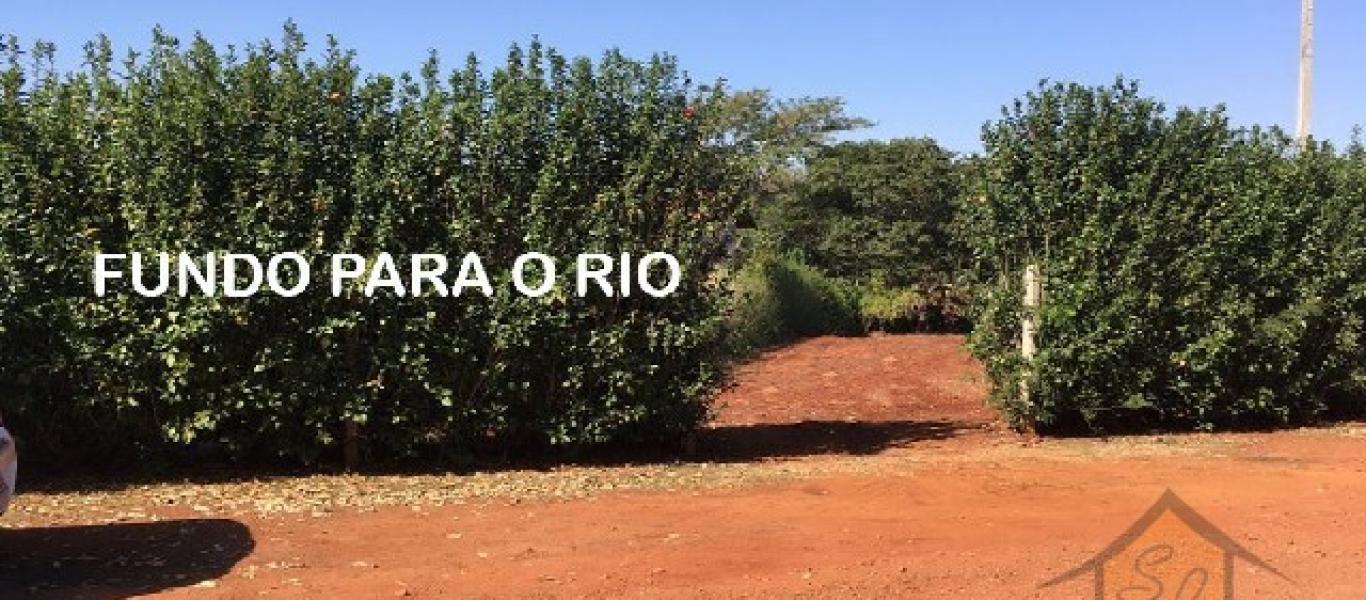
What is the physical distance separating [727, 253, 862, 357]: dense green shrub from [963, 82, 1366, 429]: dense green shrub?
8.46 meters

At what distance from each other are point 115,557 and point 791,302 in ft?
56.5

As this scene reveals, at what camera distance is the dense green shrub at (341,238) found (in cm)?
762

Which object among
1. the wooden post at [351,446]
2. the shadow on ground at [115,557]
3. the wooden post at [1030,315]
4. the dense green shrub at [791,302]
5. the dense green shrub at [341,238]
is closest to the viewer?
the shadow on ground at [115,557]

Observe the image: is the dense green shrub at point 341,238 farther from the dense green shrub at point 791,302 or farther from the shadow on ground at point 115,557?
the dense green shrub at point 791,302

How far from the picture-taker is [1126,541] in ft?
20.2

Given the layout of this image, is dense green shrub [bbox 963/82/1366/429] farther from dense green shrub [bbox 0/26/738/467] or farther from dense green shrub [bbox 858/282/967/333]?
dense green shrub [bbox 858/282/967/333]

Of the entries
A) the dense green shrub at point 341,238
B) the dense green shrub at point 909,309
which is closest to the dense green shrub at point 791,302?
the dense green shrub at point 909,309

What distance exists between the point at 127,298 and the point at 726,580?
15.5 ft

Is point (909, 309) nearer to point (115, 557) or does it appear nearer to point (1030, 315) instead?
point (1030, 315)

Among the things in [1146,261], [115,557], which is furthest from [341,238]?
[1146,261]

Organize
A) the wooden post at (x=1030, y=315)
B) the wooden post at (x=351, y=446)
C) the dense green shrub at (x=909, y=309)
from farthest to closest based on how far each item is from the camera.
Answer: the dense green shrub at (x=909, y=309) → the wooden post at (x=1030, y=315) → the wooden post at (x=351, y=446)

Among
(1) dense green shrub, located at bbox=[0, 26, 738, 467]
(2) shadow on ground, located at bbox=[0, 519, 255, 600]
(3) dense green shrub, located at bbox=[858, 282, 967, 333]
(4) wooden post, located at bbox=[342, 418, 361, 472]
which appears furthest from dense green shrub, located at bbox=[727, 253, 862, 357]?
(2) shadow on ground, located at bbox=[0, 519, 255, 600]

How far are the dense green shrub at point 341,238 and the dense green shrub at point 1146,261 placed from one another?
345 cm

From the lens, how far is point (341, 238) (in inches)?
317
